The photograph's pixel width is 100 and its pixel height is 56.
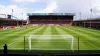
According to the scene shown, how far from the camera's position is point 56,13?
18912 centimetres

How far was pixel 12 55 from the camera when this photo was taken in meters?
17.3

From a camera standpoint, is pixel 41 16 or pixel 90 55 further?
pixel 41 16

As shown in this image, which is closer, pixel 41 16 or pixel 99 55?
pixel 99 55

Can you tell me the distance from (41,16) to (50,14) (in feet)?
30.6

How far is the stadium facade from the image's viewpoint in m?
188

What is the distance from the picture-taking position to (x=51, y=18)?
192000 mm

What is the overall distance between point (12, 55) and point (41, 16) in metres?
175

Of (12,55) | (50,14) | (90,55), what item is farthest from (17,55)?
(50,14)

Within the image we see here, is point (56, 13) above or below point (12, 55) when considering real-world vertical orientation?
above

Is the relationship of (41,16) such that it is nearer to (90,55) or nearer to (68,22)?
(68,22)

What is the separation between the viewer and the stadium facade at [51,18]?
18793 cm

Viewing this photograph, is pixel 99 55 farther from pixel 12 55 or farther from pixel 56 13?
pixel 56 13

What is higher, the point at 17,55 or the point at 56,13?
the point at 56,13

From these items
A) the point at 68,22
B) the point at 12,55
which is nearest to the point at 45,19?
the point at 68,22
